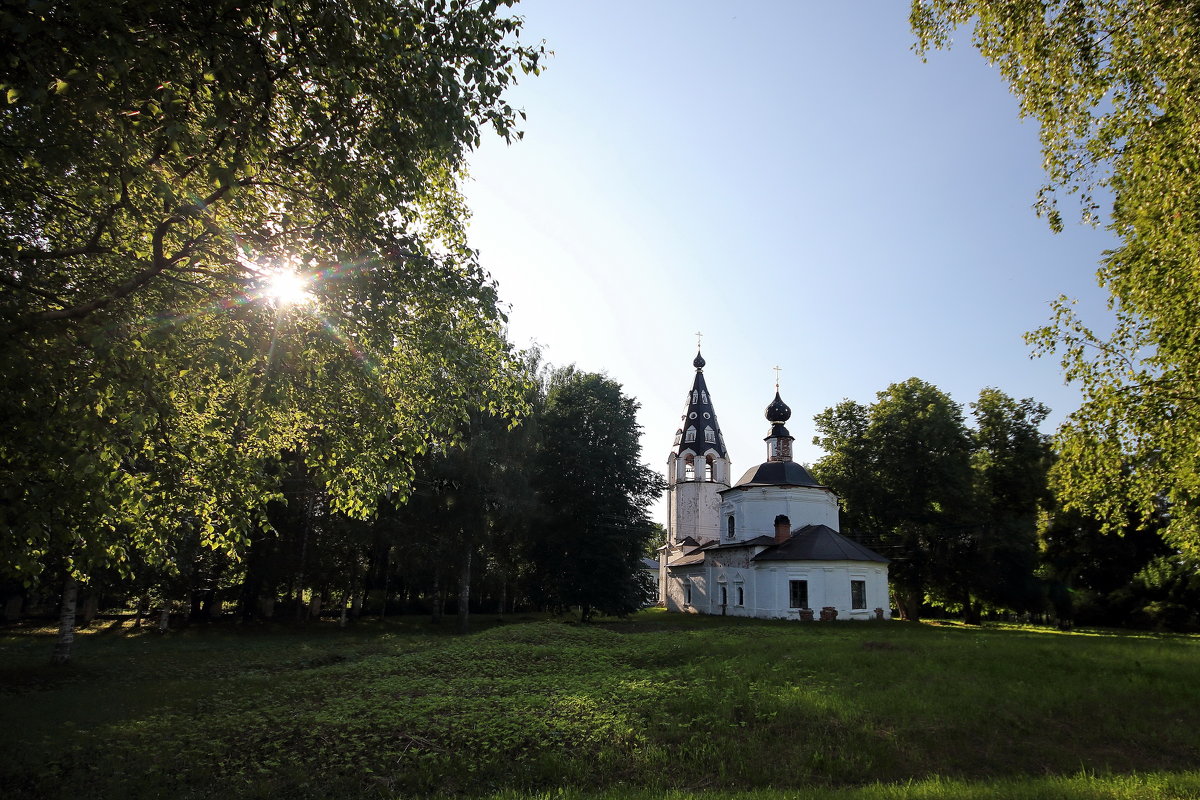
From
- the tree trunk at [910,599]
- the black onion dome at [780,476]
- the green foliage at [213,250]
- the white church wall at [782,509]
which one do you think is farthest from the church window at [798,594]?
the green foliage at [213,250]

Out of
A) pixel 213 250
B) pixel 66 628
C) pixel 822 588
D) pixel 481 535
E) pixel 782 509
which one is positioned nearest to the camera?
pixel 213 250

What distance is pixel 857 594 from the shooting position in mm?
36781

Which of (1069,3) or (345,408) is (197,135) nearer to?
(345,408)

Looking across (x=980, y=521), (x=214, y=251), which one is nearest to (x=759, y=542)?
(x=980, y=521)

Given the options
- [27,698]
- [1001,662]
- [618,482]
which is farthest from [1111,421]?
[618,482]

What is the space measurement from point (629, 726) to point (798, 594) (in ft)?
96.4

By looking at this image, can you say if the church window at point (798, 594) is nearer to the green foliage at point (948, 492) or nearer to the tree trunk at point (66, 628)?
the green foliage at point (948, 492)

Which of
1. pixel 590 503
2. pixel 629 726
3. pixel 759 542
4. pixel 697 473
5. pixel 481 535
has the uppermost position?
pixel 697 473

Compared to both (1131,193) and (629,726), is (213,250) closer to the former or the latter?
(629,726)

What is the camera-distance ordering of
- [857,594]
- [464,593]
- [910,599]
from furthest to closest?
1. [910,599]
2. [857,594]
3. [464,593]

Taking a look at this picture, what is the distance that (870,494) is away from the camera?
139 ft

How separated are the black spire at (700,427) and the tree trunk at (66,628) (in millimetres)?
44541

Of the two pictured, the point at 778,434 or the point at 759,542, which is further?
the point at 778,434

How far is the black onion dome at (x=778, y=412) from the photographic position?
47.3m
